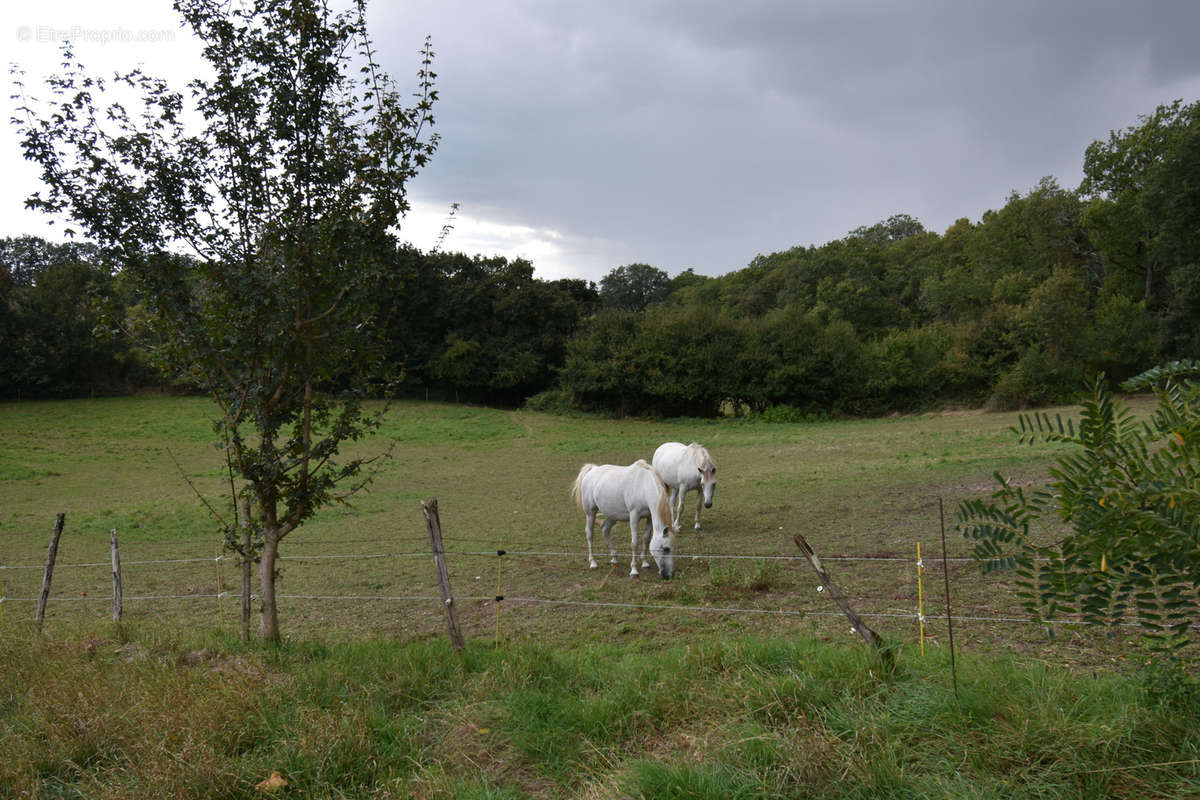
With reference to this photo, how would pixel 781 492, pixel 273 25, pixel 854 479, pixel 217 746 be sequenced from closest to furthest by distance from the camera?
pixel 217 746 → pixel 273 25 → pixel 781 492 → pixel 854 479

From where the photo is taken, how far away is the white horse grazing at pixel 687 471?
12133mm

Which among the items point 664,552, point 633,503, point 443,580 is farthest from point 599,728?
point 633,503

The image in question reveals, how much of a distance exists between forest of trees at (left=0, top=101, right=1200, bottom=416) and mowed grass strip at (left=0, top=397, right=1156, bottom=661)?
6.86 metres

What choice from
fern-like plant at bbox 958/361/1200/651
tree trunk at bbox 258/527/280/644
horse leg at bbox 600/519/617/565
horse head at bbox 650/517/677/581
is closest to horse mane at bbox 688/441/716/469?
horse leg at bbox 600/519/617/565

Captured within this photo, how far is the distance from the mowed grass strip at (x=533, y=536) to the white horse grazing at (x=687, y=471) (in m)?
0.63

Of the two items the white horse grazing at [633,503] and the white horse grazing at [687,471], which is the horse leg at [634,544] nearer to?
the white horse grazing at [633,503]

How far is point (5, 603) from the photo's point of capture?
10.1m

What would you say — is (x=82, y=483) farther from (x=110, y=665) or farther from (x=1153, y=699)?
(x=1153, y=699)

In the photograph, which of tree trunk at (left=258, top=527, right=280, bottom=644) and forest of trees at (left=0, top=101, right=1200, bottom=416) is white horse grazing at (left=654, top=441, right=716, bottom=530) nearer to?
tree trunk at (left=258, top=527, right=280, bottom=644)

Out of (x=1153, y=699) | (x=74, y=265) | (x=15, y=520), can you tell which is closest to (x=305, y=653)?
(x=74, y=265)

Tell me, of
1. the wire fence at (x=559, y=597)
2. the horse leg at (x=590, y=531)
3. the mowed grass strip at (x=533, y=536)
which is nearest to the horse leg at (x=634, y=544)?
the mowed grass strip at (x=533, y=536)

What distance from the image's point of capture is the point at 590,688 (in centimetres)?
499

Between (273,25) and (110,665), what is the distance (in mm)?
5709

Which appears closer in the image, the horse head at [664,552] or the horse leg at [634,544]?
the horse head at [664,552]
